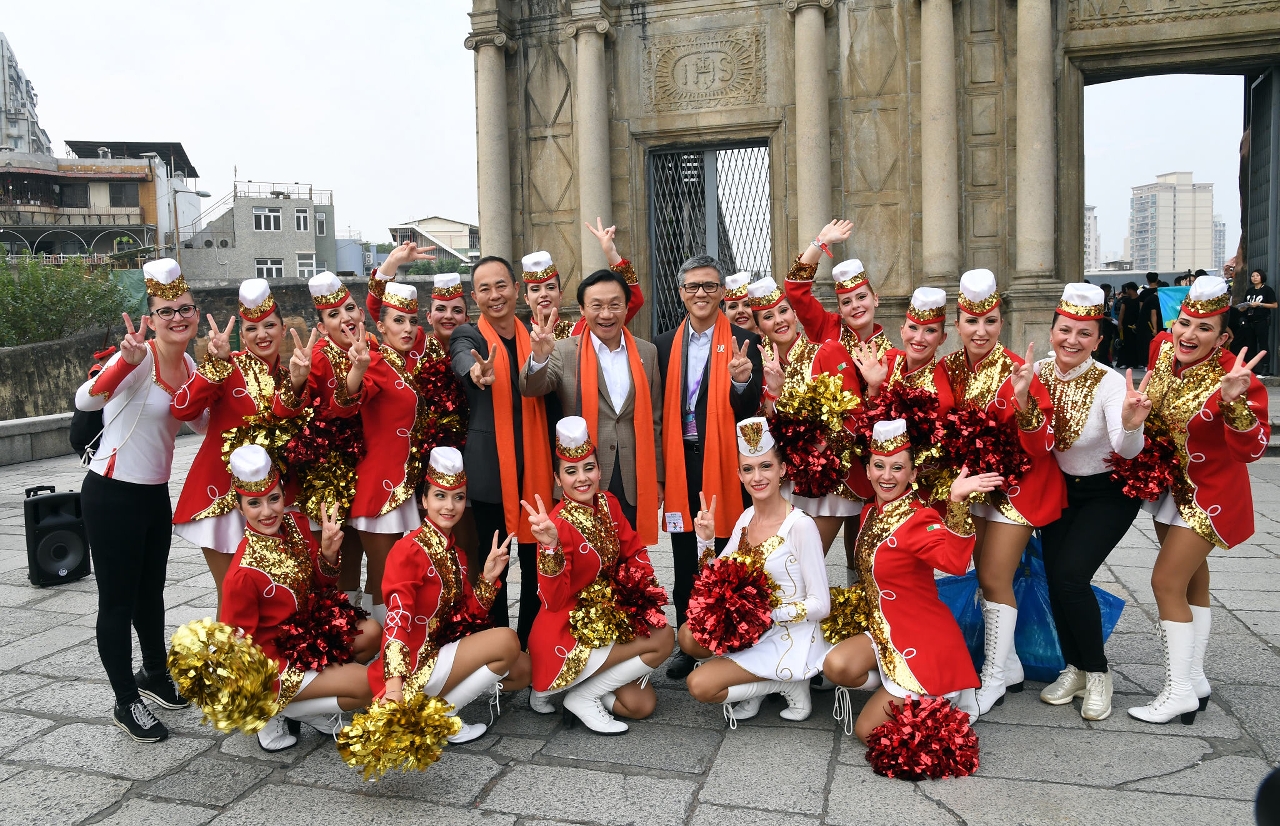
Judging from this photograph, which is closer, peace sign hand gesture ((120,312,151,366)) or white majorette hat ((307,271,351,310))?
peace sign hand gesture ((120,312,151,366))

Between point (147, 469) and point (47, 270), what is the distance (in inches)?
1098

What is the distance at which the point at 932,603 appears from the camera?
3.88 meters

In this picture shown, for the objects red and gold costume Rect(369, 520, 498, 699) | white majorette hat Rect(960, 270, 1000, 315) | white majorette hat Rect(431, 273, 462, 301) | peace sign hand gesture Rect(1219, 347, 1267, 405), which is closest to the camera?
peace sign hand gesture Rect(1219, 347, 1267, 405)

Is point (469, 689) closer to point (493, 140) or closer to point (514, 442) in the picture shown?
point (514, 442)

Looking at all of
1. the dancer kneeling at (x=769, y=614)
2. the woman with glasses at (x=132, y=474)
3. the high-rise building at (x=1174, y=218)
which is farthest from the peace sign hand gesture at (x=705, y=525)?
the high-rise building at (x=1174, y=218)

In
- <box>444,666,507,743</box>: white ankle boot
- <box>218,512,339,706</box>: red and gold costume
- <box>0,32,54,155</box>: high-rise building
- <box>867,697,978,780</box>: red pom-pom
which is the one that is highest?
<box>0,32,54,155</box>: high-rise building

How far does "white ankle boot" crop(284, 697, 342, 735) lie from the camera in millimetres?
3814

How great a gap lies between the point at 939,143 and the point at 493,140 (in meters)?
5.64

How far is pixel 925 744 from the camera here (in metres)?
3.51

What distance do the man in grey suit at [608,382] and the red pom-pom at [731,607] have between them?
0.73 m

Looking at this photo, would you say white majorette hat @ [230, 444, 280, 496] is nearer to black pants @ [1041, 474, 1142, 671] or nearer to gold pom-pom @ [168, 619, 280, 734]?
gold pom-pom @ [168, 619, 280, 734]

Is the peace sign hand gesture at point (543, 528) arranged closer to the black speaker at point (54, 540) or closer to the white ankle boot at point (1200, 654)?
the white ankle boot at point (1200, 654)

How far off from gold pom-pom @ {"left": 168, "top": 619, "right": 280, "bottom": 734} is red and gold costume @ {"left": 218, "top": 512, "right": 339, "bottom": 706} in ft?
0.57

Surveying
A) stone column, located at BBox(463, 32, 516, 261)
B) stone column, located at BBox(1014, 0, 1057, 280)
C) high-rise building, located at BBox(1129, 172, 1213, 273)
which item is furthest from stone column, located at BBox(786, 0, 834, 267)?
high-rise building, located at BBox(1129, 172, 1213, 273)
